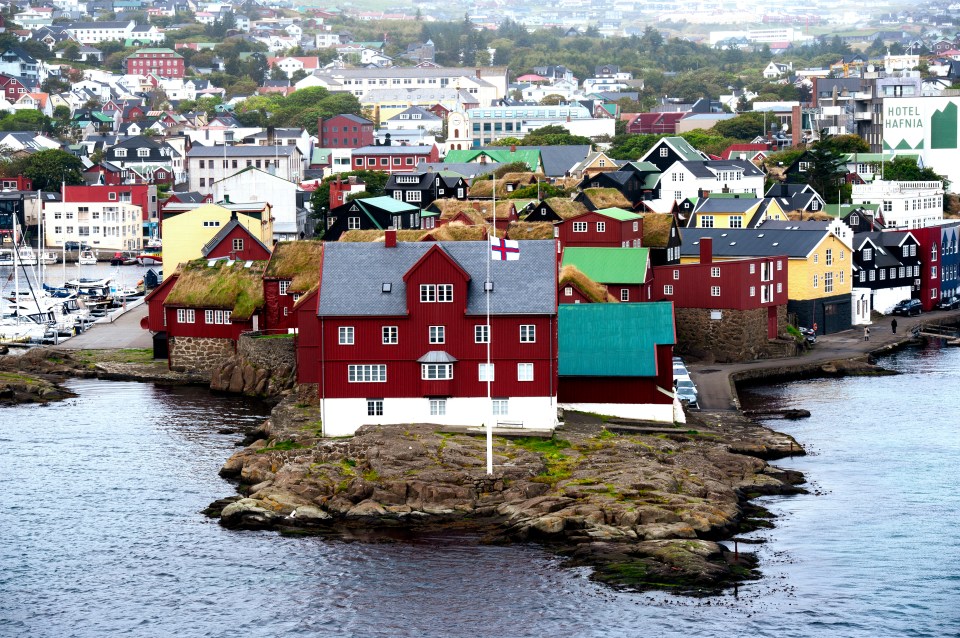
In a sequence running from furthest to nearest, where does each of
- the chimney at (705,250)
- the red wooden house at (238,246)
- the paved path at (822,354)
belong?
the red wooden house at (238,246)
the chimney at (705,250)
the paved path at (822,354)

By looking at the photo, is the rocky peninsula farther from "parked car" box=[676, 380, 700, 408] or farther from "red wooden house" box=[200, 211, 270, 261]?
"red wooden house" box=[200, 211, 270, 261]

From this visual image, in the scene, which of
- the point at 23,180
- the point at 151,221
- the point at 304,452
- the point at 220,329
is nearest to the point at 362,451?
the point at 304,452

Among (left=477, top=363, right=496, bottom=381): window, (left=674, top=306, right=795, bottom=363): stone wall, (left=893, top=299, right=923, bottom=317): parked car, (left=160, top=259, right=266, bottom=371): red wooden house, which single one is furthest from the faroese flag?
(left=893, top=299, right=923, bottom=317): parked car

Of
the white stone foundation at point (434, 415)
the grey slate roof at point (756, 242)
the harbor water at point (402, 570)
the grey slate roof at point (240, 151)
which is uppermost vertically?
the grey slate roof at point (240, 151)

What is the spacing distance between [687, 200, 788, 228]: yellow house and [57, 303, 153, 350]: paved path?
27034mm

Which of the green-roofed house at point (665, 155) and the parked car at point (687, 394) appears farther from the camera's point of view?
the green-roofed house at point (665, 155)

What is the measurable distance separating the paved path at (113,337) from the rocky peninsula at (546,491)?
77.4 ft

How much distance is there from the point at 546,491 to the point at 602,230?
97.2 ft

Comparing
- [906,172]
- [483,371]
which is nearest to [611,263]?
[483,371]

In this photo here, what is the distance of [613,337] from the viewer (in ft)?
149

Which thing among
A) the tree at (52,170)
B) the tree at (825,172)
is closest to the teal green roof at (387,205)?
the tree at (825,172)

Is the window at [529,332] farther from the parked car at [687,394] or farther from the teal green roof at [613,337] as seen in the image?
the parked car at [687,394]

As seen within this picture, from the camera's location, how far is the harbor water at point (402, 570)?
30125mm

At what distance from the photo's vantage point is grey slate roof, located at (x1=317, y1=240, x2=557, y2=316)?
41281mm
